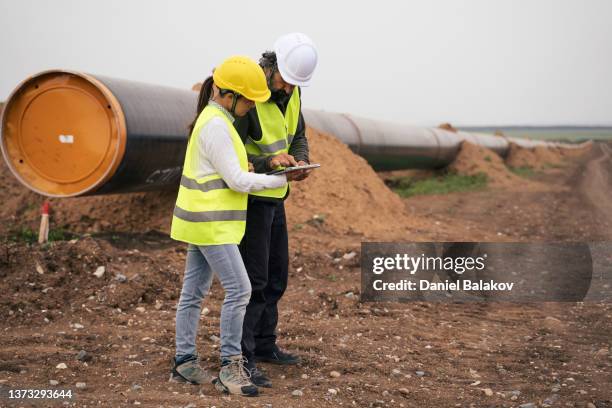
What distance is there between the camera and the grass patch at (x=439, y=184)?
57.8 feet

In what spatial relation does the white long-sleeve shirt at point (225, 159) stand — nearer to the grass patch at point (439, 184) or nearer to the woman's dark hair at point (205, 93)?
the woman's dark hair at point (205, 93)

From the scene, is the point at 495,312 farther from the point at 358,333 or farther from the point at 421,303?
the point at 358,333

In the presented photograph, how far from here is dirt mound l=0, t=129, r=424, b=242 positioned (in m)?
8.93

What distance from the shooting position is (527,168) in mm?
30656

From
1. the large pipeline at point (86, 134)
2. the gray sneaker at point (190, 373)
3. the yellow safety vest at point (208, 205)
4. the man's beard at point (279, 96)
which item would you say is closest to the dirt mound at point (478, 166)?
the large pipeline at point (86, 134)

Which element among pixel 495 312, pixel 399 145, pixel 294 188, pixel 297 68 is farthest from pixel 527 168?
pixel 297 68

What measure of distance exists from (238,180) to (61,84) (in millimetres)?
4395

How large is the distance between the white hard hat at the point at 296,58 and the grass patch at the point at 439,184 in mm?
13268

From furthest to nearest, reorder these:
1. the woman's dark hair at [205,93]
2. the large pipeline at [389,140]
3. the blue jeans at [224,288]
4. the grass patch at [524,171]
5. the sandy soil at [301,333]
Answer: the grass patch at [524,171], the large pipeline at [389,140], the sandy soil at [301,333], the woman's dark hair at [205,93], the blue jeans at [224,288]

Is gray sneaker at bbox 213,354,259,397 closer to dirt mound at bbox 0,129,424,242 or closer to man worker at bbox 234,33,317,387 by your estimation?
man worker at bbox 234,33,317,387

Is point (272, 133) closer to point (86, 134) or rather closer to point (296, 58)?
point (296, 58)

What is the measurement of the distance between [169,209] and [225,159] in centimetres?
601

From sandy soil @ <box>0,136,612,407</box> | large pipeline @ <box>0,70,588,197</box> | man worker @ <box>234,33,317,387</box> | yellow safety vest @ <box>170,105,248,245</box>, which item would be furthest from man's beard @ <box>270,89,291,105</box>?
large pipeline @ <box>0,70,588,197</box>

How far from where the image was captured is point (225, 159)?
10.8 ft
